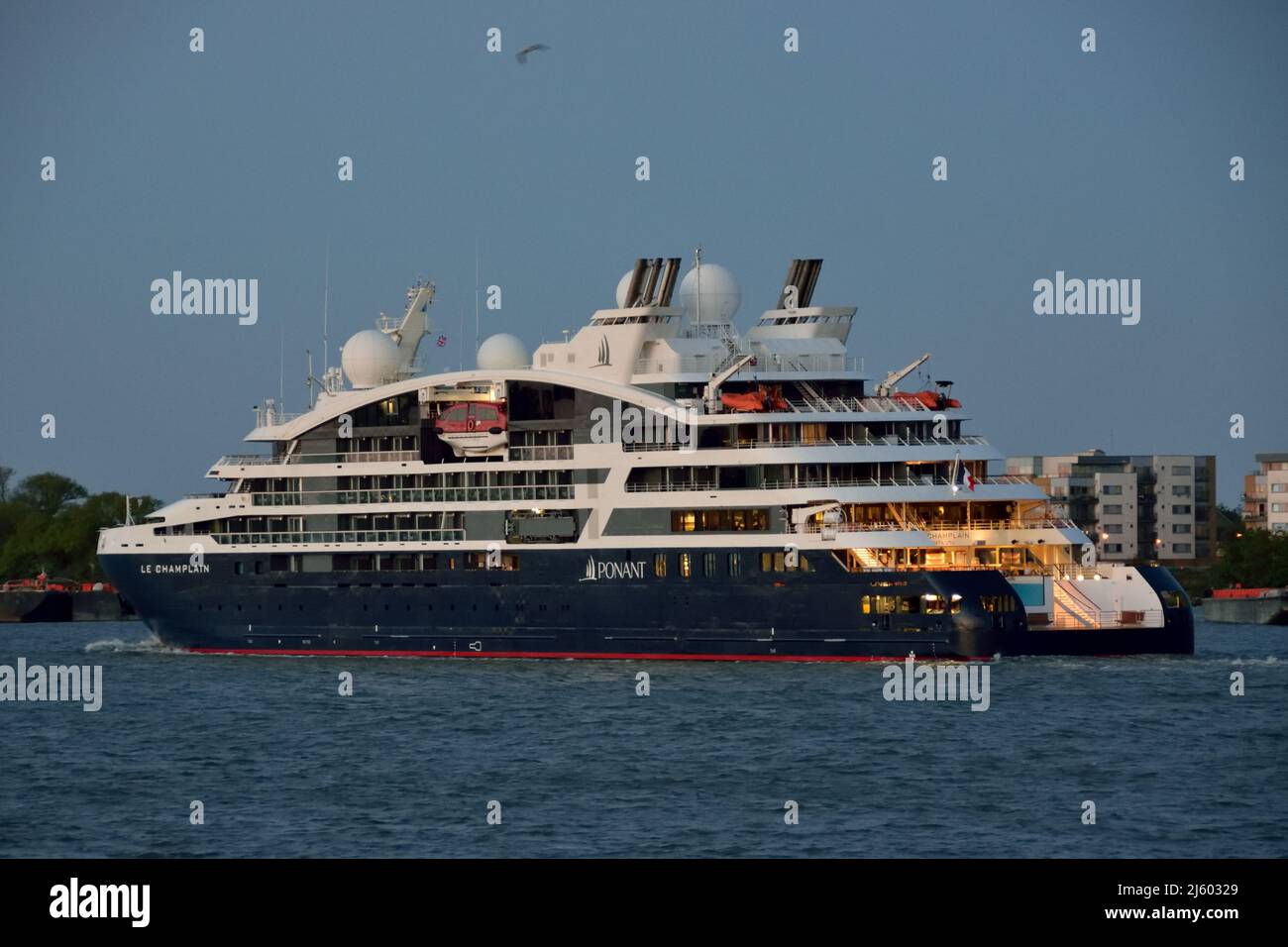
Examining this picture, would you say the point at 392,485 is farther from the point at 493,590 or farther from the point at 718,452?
the point at 718,452

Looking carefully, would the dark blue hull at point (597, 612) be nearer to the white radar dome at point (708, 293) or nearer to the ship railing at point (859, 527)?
the ship railing at point (859, 527)

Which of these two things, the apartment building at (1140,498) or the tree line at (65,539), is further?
the apartment building at (1140,498)

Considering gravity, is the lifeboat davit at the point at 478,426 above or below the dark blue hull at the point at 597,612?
above

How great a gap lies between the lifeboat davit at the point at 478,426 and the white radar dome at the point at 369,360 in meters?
5.22

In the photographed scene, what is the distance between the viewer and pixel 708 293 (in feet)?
226

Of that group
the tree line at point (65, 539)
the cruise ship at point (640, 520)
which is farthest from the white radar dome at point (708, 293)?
the tree line at point (65, 539)

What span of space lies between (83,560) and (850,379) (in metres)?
82.3

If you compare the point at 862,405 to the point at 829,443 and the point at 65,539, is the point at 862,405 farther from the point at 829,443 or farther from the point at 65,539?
the point at 65,539

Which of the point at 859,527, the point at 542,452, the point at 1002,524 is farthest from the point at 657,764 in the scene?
the point at 542,452

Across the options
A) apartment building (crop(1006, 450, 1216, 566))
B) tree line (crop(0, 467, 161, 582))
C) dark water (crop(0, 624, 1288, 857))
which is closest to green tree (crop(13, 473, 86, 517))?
tree line (crop(0, 467, 161, 582))

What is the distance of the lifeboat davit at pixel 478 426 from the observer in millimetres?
66750

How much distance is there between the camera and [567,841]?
34562mm
